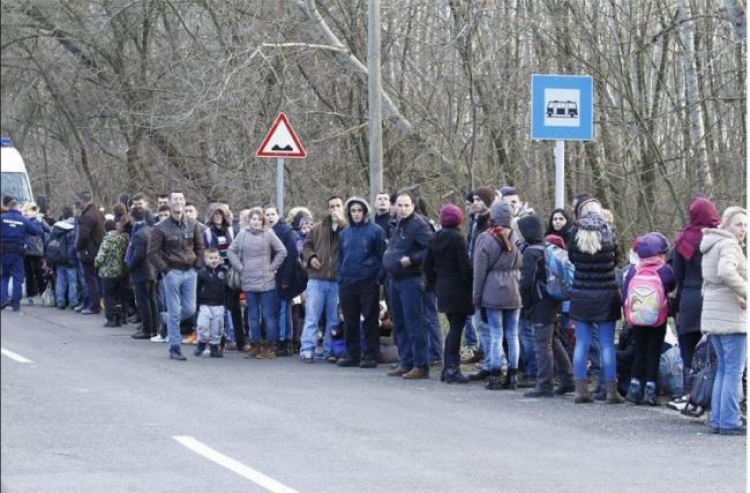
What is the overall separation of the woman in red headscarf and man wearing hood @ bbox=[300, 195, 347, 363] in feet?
17.8

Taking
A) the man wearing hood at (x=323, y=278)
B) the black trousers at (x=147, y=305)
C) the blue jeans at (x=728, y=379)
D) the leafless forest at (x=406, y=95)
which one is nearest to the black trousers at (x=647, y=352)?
the blue jeans at (x=728, y=379)

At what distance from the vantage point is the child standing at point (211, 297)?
16484 mm

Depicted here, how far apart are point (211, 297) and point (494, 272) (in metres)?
4.08

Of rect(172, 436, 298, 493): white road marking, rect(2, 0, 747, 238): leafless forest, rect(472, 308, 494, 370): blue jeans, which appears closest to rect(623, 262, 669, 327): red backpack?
rect(472, 308, 494, 370): blue jeans

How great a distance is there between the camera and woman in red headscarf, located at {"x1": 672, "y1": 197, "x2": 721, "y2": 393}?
458 inches

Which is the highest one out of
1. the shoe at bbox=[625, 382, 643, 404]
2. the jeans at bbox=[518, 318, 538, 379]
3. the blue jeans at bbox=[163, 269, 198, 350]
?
the blue jeans at bbox=[163, 269, 198, 350]

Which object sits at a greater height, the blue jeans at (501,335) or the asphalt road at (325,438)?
the blue jeans at (501,335)

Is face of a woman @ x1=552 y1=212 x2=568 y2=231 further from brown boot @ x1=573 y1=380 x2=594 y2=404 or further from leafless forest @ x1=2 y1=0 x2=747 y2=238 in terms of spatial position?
leafless forest @ x1=2 y1=0 x2=747 y2=238

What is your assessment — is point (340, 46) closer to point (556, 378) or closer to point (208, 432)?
point (556, 378)

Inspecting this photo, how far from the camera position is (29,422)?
36.5 feet

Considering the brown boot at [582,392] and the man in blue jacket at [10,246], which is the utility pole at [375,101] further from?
the man in blue jacket at [10,246]

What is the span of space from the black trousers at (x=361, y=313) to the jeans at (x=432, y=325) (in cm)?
70

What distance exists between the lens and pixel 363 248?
52.4 ft

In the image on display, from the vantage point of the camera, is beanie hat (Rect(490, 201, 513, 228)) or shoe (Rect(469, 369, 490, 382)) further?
shoe (Rect(469, 369, 490, 382))
